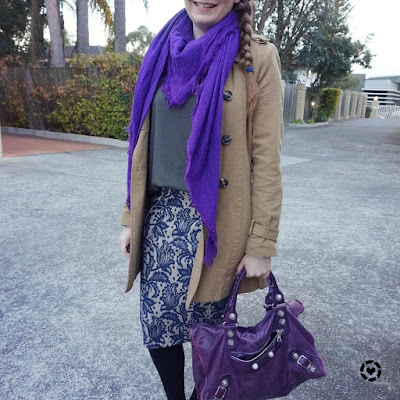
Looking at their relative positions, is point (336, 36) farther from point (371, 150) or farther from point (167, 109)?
point (167, 109)

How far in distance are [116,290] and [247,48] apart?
2.28m

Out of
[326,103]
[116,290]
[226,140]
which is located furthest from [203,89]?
[326,103]

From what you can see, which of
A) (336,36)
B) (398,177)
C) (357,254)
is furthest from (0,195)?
(336,36)

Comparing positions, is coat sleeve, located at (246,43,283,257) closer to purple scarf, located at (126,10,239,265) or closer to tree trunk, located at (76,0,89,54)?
purple scarf, located at (126,10,239,265)

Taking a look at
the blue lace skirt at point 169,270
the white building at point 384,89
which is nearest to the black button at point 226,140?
the blue lace skirt at point 169,270

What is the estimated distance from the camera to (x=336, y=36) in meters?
21.0

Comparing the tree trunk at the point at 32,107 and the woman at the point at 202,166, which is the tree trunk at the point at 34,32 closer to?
the tree trunk at the point at 32,107

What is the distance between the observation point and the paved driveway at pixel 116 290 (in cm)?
222

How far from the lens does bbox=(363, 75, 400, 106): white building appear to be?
9506 centimetres

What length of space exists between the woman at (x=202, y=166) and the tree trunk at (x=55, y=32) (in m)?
13.5

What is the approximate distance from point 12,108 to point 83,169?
7.57 m

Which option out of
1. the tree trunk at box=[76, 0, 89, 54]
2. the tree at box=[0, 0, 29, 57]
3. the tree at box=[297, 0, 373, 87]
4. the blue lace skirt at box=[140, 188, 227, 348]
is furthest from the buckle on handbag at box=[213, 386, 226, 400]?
the tree at box=[297, 0, 373, 87]

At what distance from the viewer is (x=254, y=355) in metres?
1.44

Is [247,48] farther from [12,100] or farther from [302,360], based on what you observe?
[12,100]
